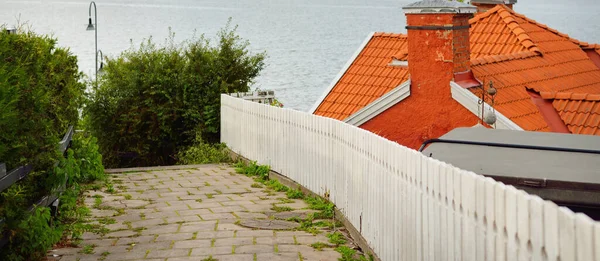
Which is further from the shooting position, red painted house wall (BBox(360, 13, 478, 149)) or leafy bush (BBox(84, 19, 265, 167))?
leafy bush (BBox(84, 19, 265, 167))

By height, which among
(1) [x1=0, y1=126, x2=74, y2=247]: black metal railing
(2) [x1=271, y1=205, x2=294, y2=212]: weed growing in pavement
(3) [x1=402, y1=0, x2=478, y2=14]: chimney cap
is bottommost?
(2) [x1=271, y1=205, x2=294, y2=212]: weed growing in pavement

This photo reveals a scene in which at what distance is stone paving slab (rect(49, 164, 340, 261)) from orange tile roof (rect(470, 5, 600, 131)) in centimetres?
545

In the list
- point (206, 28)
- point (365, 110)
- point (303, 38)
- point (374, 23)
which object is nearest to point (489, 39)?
point (365, 110)

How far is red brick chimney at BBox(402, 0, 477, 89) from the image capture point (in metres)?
16.7

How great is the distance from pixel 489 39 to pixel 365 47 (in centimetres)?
286

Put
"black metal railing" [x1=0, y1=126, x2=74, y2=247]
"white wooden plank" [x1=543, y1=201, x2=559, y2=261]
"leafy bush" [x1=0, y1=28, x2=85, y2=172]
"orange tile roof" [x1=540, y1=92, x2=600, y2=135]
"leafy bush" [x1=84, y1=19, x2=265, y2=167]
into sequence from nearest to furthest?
"white wooden plank" [x1=543, y1=201, x2=559, y2=261] → "black metal railing" [x1=0, y1=126, x2=74, y2=247] → "leafy bush" [x1=0, y1=28, x2=85, y2=172] → "orange tile roof" [x1=540, y1=92, x2=600, y2=135] → "leafy bush" [x1=84, y1=19, x2=265, y2=167]

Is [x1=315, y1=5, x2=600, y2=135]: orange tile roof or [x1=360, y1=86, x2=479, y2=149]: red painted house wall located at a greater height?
[x1=315, y1=5, x2=600, y2=135]: orange tile roof

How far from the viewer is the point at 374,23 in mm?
143875

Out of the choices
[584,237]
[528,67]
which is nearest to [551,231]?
[584,237]

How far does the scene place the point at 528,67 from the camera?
763 inches

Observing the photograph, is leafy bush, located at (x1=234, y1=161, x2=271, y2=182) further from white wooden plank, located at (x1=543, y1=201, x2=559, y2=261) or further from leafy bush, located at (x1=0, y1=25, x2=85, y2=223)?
white wooden plank, located at (x1=543, y1=201, x2=559, y2=261)

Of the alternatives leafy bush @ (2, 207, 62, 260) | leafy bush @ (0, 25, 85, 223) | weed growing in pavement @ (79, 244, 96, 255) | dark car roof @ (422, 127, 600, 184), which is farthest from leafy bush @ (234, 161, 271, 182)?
leafy bush @ (2, 207, 62, 260)

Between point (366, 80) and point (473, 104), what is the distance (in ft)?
14.6

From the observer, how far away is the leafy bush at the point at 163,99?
20.8 metres
